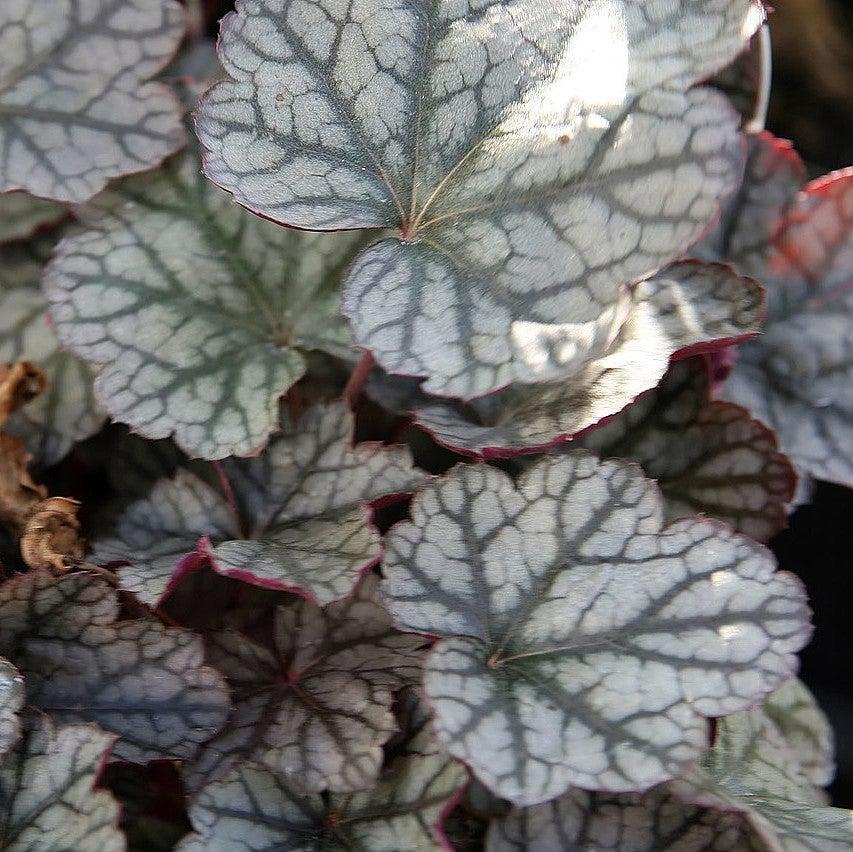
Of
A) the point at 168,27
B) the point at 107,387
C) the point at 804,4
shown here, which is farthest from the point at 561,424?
the point at 804,4

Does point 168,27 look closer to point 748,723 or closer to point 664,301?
point 664,301

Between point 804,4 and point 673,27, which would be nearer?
point 673,27

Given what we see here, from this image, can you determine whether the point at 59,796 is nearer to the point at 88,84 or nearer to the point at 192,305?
the point at 192,305

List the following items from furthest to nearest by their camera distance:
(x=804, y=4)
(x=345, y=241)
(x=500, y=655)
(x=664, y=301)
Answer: (x=804, y=4)
(x=345, y=241)
(x=664, y=301)
(x=500, y=655)

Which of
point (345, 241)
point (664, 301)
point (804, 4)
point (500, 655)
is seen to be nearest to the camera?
point (500, 655)

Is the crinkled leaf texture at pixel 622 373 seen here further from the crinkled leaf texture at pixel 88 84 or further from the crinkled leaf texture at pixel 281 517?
the crinkled leaf texture at pixel 88 84

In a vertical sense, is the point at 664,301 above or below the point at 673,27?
below

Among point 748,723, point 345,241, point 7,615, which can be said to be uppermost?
point 345,241
